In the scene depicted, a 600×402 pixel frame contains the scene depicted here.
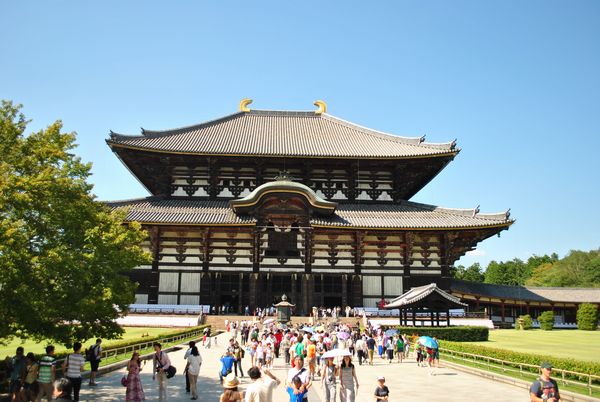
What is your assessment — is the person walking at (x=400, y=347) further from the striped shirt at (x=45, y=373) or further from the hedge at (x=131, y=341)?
the striped shirt at (x=45, y=373)

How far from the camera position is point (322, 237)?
43.4 meters

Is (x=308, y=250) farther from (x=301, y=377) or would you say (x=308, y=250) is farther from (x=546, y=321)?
(x=301, y=377)

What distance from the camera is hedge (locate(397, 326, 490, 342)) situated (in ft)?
99.8

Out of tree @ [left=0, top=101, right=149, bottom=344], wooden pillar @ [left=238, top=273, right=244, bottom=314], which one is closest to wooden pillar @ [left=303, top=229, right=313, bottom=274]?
wooden pillar @ [left=238, top=273, right=244, bottom=314]

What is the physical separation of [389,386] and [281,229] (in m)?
26.5

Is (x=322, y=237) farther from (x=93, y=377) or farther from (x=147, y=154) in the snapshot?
(x=93, y=377)

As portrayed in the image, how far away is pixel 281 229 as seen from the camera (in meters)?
43.3

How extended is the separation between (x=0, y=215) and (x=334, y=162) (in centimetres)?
3579

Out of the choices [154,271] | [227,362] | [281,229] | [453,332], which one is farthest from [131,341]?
[281,229]

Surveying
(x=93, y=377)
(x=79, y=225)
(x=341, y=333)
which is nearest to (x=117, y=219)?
(x=79, y=225)

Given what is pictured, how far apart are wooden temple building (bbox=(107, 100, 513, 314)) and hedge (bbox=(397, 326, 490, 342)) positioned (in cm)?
1023

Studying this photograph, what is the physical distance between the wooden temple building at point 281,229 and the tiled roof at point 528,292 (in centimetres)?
409

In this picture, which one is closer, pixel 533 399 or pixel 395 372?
pixel 533 399

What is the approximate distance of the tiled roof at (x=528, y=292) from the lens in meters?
47.7
